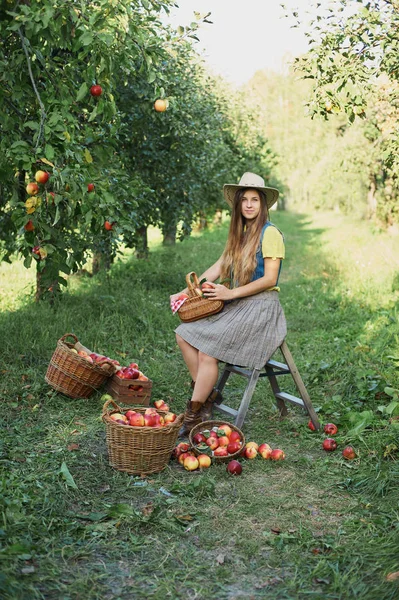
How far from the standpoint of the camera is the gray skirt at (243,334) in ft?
16.1

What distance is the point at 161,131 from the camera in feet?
31.1

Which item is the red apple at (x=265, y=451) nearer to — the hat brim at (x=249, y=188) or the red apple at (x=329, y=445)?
the red apple at (x=329, y=445)

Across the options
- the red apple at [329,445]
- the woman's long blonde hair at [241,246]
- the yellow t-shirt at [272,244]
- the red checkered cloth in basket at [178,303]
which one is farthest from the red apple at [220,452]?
the yellow t-shirt at [272,244]

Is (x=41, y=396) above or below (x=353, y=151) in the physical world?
below

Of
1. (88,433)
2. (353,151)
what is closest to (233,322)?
(88,433)

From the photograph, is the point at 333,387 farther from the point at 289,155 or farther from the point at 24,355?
the point at 289,155

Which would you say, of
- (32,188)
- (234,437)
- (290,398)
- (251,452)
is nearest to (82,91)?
(32,188)

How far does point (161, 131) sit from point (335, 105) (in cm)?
422

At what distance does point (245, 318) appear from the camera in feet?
16.2

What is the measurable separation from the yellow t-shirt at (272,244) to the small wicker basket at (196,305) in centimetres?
50

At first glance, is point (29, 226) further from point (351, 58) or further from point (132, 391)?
point (351, 58)

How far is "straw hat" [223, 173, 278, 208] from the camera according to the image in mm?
5084

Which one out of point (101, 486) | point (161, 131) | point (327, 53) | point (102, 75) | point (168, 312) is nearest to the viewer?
point (101, 486)

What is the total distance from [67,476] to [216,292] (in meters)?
1.68
